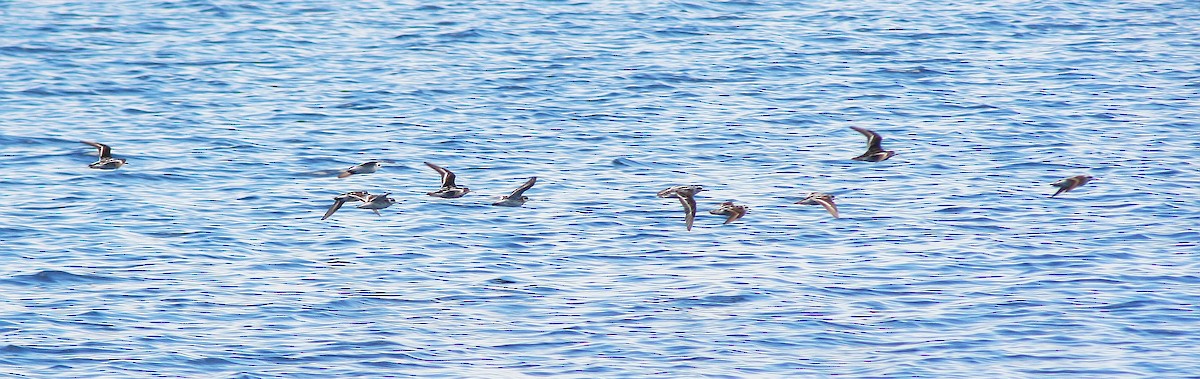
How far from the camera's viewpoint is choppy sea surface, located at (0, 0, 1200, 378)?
21.1 metres

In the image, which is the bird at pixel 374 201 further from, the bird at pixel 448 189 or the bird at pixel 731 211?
the bird at pixel 731 211

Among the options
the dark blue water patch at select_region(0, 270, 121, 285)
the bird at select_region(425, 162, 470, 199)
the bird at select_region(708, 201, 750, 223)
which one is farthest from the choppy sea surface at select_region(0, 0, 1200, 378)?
the bird at select_region(425, 162, 470, 199)

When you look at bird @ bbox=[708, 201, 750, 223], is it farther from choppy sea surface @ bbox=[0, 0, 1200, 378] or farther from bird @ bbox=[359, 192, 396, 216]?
bird @ bbox=[359, 192, 396, 216]

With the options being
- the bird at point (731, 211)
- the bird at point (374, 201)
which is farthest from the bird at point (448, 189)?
the bird at point (731, 211)

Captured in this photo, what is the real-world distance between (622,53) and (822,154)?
13037mm

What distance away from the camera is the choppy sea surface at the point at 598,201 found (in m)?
21.1

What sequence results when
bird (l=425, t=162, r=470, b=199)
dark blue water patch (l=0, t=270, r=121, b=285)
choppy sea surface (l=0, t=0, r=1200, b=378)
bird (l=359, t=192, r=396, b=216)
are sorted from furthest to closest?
bird (l=359, t=192, r=396, b=216) → bird (l=425, t=162, r=470, b=199) → dark blue water patch (l=0, t=270, r=121, b=285) → choppy sea surface (l=0, t=0, r=1200, b=378)

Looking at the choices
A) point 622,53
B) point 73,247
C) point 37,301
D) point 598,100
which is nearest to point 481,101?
point 598,100

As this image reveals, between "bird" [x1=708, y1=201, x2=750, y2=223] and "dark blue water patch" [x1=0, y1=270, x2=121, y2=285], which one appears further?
"bird" [x1=708, y1=201, x2=750, y2=223]

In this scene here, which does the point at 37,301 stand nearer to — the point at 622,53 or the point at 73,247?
the point at 73,247

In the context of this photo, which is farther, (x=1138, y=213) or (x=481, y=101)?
(x=481, y=101)

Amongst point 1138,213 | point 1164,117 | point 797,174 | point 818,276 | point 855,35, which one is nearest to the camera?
point 818,276

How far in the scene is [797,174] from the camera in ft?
101

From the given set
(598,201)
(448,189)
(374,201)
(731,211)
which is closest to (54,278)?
(374,201)
